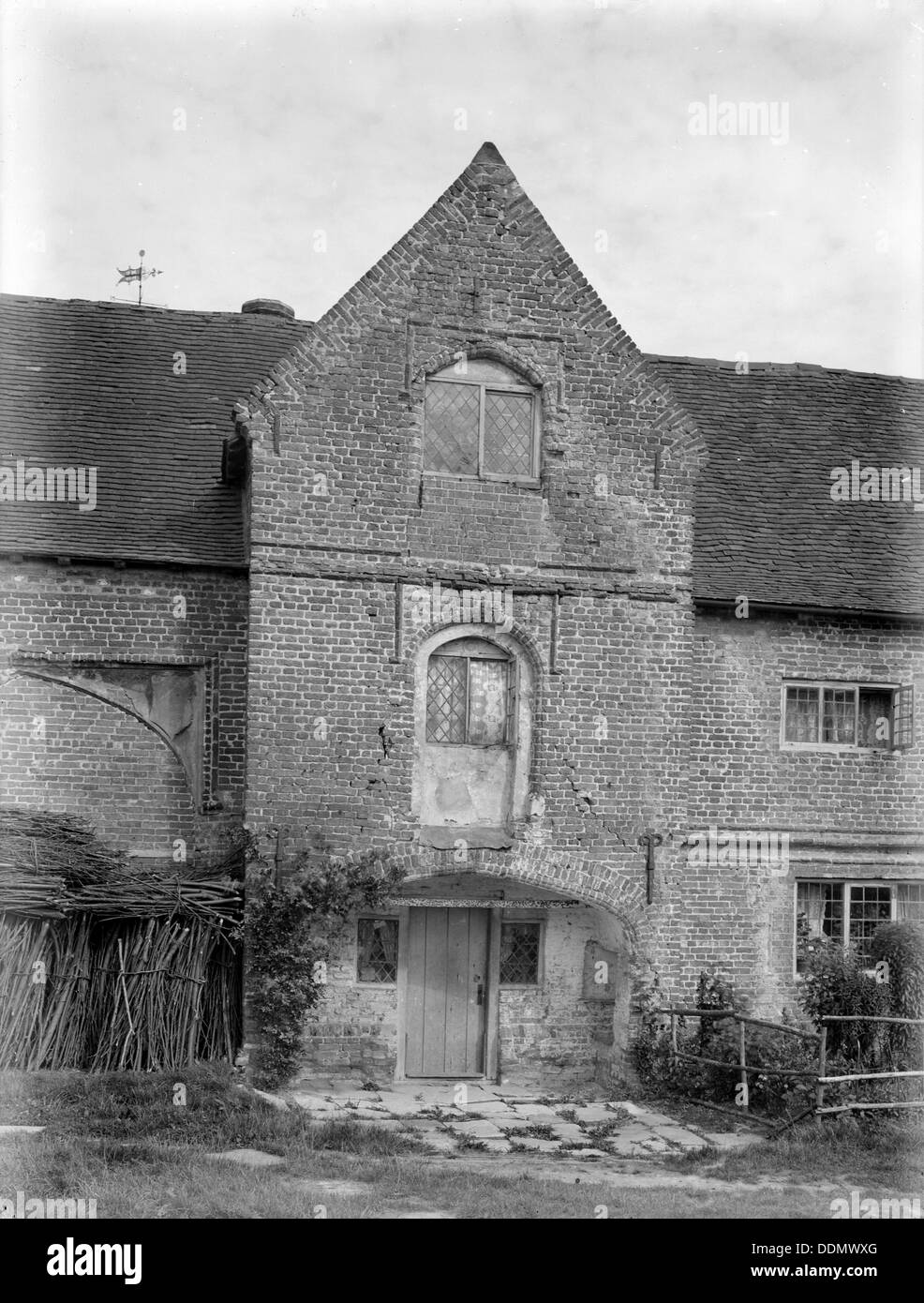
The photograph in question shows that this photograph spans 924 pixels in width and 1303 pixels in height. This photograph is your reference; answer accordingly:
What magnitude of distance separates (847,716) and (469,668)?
198 inches

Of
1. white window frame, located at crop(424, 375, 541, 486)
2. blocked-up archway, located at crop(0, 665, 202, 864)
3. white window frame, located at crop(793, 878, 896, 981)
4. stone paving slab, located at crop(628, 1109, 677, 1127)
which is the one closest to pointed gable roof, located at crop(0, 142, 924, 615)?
white window frame, located at crop(424, 375, 541, 486)

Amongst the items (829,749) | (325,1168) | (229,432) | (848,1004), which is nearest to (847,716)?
(829,749)

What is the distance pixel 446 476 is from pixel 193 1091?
22.3 ft

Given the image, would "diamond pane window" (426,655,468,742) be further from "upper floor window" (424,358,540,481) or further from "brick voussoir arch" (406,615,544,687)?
"upper floor window" (424,358,540,481)

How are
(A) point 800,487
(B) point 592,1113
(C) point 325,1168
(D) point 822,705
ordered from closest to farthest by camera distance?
(C) point 325,1168 < (B) point 592,1113 < (D) point 822,705 < (A) point 800,487

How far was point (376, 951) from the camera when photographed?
15.6 metres

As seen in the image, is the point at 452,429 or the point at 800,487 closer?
the point at 452,429

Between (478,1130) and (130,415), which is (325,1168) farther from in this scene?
(130,415)

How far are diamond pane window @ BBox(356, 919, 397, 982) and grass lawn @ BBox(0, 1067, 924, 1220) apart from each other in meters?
2.34

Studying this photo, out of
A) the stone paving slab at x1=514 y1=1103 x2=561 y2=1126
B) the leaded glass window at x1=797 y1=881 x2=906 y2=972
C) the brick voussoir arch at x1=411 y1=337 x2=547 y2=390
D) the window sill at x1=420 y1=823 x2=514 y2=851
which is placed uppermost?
the brick voussoir arch at x1=411 y1=337 x2=547 y2=390

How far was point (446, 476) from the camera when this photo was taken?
49.9 feet

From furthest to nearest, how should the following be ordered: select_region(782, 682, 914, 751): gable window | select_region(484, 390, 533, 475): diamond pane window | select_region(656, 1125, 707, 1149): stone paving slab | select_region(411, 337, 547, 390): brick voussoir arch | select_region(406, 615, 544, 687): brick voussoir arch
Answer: select_region(782, 682, 914, 751): gable window < select_region(484, 390, 533, 475): diamond pane window < select_region(411, 337, 547, 390): brick voussoir arch < select_region(406, 615, 544, 687): brick voussoir arch < select_region(656, 1125, 707, 1149): stone paving slab

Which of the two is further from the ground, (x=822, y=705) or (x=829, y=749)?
(x=822, y=705)

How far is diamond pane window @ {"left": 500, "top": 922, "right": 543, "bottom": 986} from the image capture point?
631 inches
